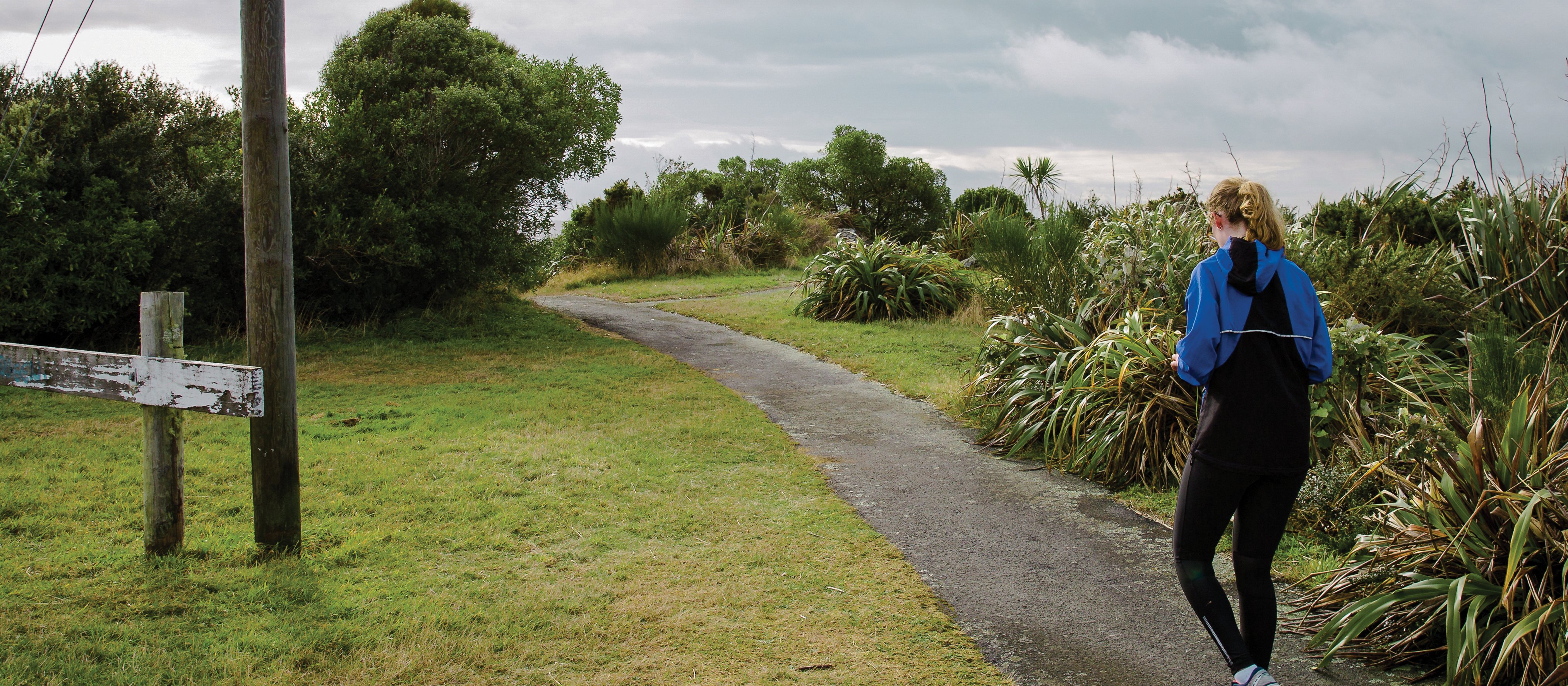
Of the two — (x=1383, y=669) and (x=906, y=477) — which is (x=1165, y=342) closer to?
(x=906, y=477)

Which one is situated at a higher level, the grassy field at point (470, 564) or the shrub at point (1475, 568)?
the shrub at point (1475, 568)

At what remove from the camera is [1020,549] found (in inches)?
193

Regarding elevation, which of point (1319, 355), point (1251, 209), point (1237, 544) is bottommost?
point (1237, 544)

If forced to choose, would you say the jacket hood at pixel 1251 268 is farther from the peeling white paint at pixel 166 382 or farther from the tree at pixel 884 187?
the tree at pixel 884 187

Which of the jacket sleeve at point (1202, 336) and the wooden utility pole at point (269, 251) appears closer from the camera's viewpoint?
the jacket sleeve at point (1202, 336)

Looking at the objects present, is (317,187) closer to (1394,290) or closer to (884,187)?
(1394,290)

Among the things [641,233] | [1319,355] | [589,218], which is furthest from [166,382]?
[589,218]

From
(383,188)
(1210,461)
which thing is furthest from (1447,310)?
(383,188)

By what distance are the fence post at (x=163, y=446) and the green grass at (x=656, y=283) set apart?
472 inches

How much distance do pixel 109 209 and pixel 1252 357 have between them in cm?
1092

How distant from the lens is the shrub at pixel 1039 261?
7.73m

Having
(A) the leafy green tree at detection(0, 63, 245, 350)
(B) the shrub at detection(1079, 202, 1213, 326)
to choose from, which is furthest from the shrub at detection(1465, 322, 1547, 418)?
(A) the leafy green tree at detection(0, 63, 245, 350)

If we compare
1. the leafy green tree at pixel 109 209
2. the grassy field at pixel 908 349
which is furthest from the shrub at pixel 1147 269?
the leafy green tree at pixel 109 209

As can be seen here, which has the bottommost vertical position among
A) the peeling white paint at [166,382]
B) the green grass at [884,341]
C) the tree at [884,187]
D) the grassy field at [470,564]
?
the grassy field at [470,564]
